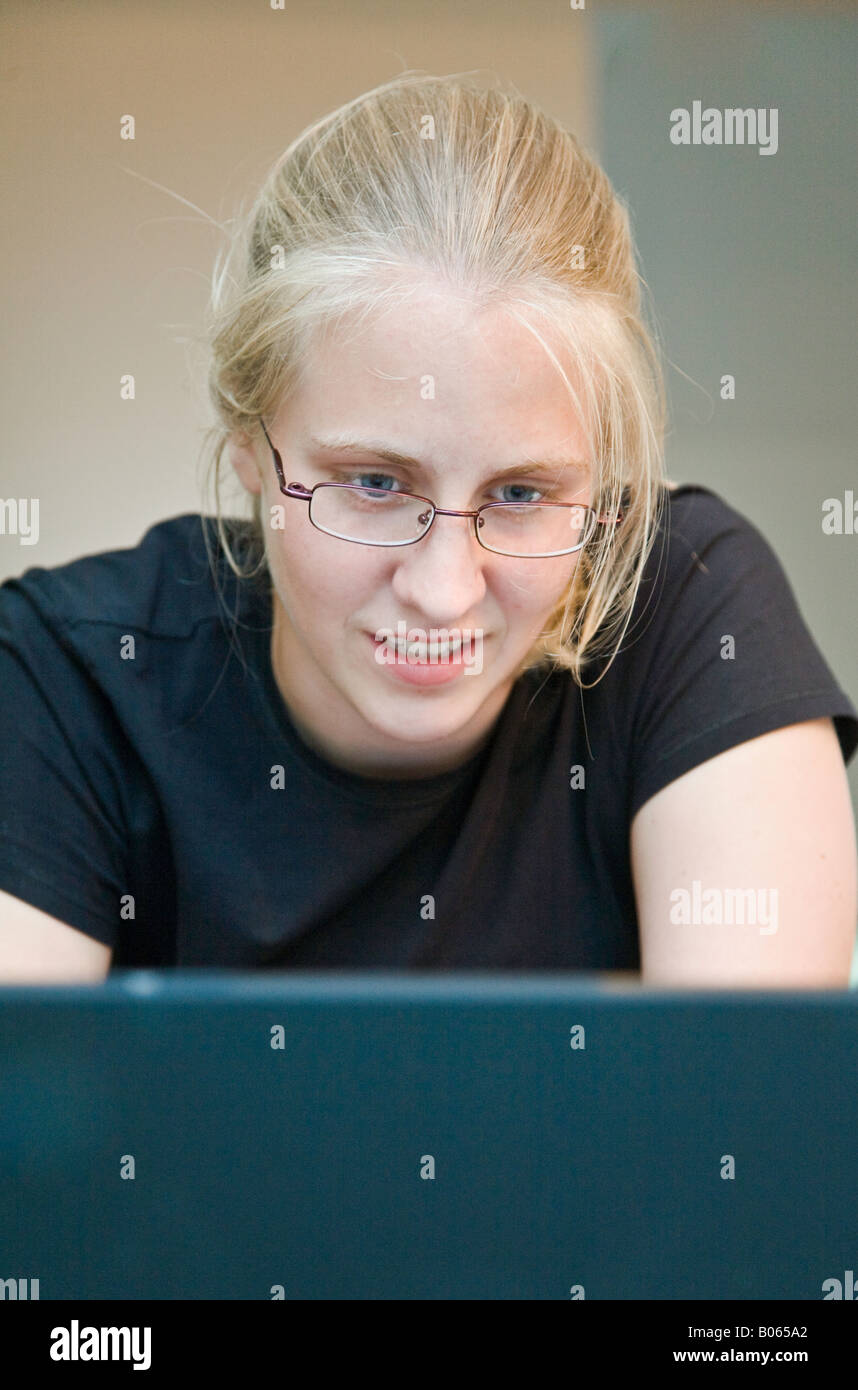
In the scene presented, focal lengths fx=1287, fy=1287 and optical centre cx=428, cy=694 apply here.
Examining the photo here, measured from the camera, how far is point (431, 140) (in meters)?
1.16

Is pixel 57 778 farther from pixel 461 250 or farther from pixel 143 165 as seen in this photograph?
pixel 143 165

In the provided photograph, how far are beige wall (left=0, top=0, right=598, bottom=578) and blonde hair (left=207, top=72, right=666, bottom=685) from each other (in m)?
0.85

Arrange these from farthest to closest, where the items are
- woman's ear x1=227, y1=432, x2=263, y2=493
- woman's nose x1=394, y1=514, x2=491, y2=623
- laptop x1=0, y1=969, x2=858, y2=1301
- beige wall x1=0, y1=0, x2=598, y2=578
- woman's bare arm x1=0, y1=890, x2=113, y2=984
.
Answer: beige wall x1=0, y1=0, x2=598, y2=578, woman's ear x1=227, y1=432, x2=263, y2=493, woman's bare arm x1=0, y1=890, x2=113, y2=984, woman's nose x1=394, y1=514, x2=491, y2=623, laptop x1=0, y1=969, x2=858, y2=1301

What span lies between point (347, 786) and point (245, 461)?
345 millimetres

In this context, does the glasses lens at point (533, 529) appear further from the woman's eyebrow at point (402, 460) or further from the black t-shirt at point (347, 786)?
the black t-shirt at point (347, 786)

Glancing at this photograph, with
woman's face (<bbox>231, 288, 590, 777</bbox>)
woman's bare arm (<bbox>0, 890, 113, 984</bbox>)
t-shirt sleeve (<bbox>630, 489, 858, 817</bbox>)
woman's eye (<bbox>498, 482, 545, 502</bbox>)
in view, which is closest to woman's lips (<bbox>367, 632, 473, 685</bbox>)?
woman's face (<bbox>231, 288, 590, 777</bbox>)

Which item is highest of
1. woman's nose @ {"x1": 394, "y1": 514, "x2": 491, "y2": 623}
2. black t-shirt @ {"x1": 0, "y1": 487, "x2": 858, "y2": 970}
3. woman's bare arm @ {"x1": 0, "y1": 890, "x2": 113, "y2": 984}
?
woman's nose @ {"x1": 394, "y1": 514, "x2": 491, "y2": 623}

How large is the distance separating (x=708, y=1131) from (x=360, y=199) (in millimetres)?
973

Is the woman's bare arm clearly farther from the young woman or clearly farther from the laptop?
the laptop

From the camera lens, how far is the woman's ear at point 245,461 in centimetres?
128

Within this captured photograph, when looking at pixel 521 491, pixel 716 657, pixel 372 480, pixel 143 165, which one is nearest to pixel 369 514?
pixel 372 480

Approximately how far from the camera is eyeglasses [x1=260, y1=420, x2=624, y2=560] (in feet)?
3.57
